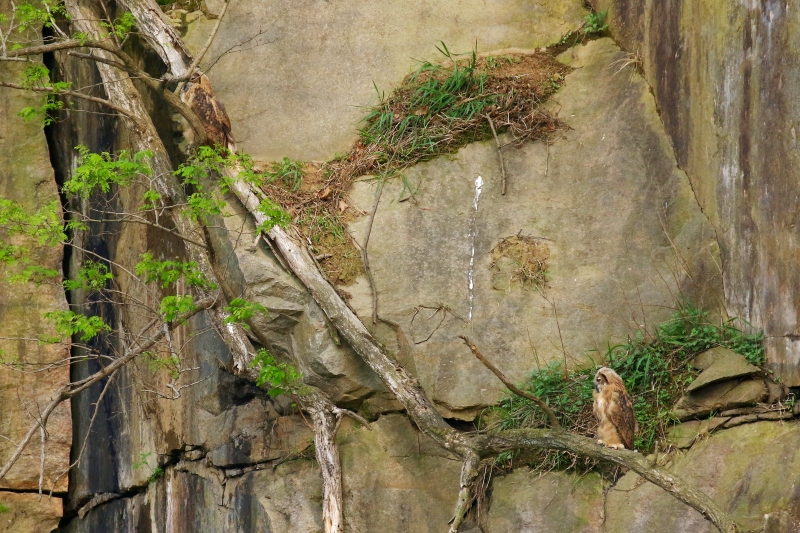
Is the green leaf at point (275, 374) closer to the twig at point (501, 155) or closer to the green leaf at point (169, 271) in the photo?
the green leaf at point (169, 271)

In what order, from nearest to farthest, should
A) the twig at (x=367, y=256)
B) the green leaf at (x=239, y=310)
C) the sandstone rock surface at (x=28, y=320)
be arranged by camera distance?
1. the green leaf at (x=239, y=310)
2. the twig at (x=367, y=256)
3. the sandstone rock surface at (x=28, y=320)

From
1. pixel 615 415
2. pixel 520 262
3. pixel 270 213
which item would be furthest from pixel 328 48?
pixel 615 415

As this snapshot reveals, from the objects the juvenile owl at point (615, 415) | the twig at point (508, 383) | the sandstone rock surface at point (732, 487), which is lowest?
the sandstone rock surface at point (732, 487)

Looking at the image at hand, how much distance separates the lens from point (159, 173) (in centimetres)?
780

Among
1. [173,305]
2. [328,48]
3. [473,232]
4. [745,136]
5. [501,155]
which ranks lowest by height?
[173,305]

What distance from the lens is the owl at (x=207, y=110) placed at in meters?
8.07

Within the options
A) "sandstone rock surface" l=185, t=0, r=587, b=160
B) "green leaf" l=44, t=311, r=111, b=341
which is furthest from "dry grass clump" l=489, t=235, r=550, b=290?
"green leaf" l=44, t=311, r=111, b=341

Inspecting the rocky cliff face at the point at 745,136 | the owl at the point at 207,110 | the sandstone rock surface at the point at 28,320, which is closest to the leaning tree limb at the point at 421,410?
the owl at the point at 207,110

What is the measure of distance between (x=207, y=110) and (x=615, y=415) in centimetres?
429

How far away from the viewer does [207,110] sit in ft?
26.6

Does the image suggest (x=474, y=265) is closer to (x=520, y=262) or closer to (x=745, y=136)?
(x=520, y=262)

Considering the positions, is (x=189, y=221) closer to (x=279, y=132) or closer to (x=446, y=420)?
(x=279, y=132)

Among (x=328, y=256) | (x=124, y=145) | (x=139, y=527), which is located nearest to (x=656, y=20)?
(x=328, y=256)

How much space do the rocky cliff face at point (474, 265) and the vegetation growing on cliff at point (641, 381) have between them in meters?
0.14
